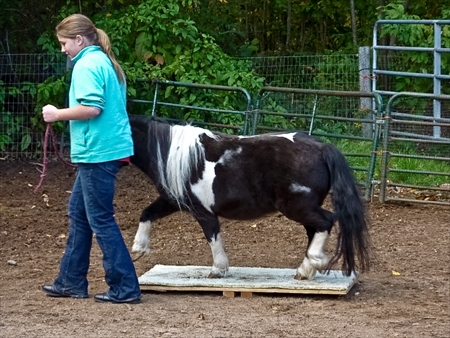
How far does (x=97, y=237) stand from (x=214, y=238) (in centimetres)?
93

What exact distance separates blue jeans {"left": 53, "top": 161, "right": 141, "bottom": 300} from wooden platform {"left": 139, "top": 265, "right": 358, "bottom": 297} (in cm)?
38

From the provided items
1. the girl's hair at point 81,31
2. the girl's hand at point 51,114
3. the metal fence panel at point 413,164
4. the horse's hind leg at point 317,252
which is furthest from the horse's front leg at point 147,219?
the metal fence panel at point 413,164

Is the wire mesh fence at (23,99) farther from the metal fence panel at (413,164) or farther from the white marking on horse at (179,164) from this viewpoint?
the white marking on horse at (179,164)

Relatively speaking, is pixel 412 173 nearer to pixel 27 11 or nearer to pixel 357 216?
pixel 357 216

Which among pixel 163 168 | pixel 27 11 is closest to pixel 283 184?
pixel 163 168

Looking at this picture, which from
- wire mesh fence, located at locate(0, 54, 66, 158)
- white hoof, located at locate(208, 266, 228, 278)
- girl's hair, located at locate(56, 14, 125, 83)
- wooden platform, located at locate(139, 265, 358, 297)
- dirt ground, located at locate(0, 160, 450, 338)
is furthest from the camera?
wire mesh fence, located at locate(0, 54, 66, 158)

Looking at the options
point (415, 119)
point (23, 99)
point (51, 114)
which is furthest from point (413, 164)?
point (51, 114)

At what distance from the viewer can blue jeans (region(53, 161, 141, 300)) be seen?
554cm

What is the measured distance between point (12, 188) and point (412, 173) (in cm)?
443

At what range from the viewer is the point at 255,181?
20.1 ft

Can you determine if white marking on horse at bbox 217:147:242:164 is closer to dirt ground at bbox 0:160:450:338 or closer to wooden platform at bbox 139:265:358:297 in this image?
wooden platform at bbox 139:265:358:297

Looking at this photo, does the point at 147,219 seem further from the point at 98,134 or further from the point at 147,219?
the point at 98,134

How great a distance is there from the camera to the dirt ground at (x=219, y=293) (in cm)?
509

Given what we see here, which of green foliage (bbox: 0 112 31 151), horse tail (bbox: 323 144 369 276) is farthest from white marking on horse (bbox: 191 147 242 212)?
green foliage (bbox: 0 112 31 151)
